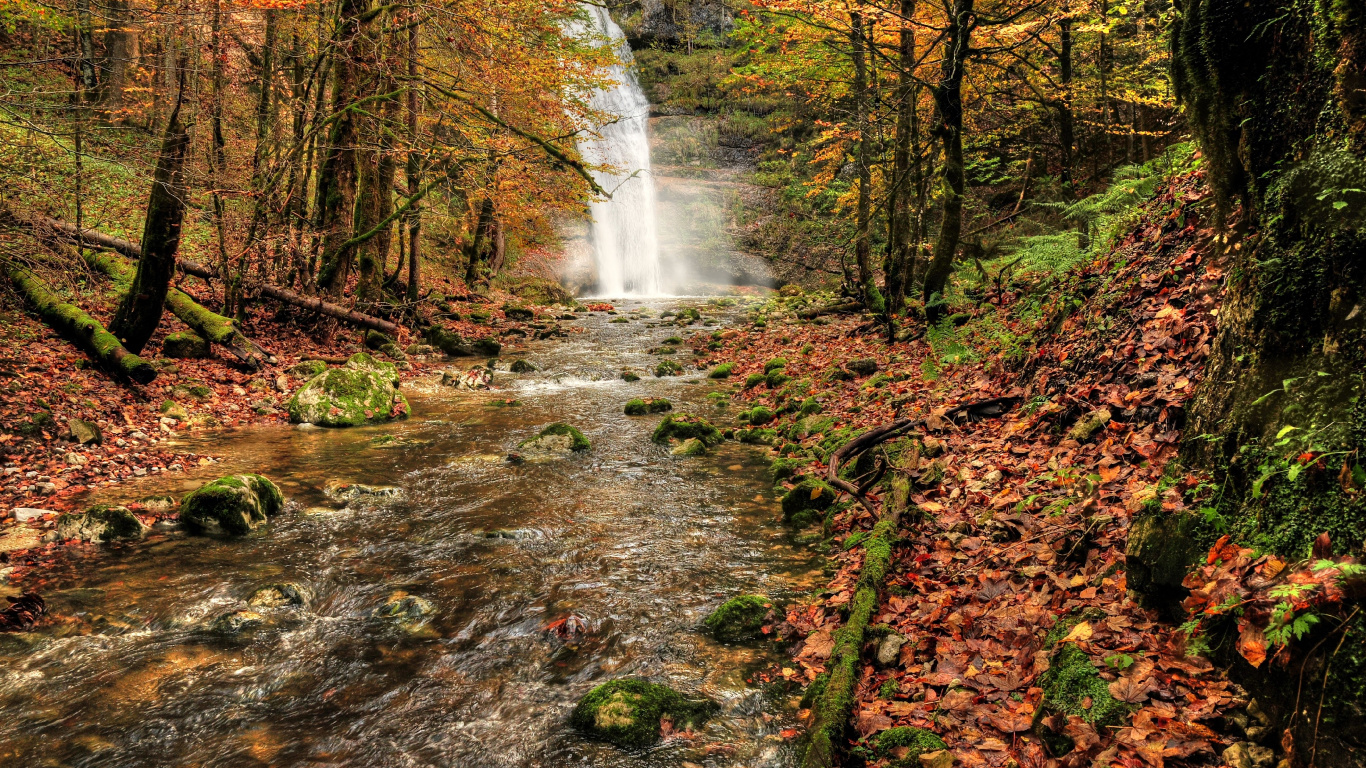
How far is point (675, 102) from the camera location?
40.5 m

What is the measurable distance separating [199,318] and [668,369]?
26.6 feet

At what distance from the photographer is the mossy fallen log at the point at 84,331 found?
811 centimetres

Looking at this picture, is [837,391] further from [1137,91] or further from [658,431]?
[1137,91]

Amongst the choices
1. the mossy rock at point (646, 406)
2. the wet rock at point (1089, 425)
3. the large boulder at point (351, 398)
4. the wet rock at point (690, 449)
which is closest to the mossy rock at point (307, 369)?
the large boulder at point (351, 398)

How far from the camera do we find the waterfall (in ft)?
105

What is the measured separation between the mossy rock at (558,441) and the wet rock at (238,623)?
4084 millimetres

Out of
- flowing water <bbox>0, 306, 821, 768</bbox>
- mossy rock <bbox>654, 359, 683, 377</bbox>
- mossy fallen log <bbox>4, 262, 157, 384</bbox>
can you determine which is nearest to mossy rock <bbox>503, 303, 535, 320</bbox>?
mossy rock <bbox>654, 359, 683, 377</bbox>

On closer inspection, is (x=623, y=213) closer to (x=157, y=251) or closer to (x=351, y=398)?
(x=351, y=398)

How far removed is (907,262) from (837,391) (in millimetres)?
3167

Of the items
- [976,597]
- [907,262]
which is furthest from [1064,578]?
[907,262]

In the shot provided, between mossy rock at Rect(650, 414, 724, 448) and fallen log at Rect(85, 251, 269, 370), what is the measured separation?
21.8 ft

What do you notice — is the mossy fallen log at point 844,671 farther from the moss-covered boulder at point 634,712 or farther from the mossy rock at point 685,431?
the mossy rock at point 685,431

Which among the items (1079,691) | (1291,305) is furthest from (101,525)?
(1291,305)

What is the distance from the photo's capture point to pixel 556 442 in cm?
861
